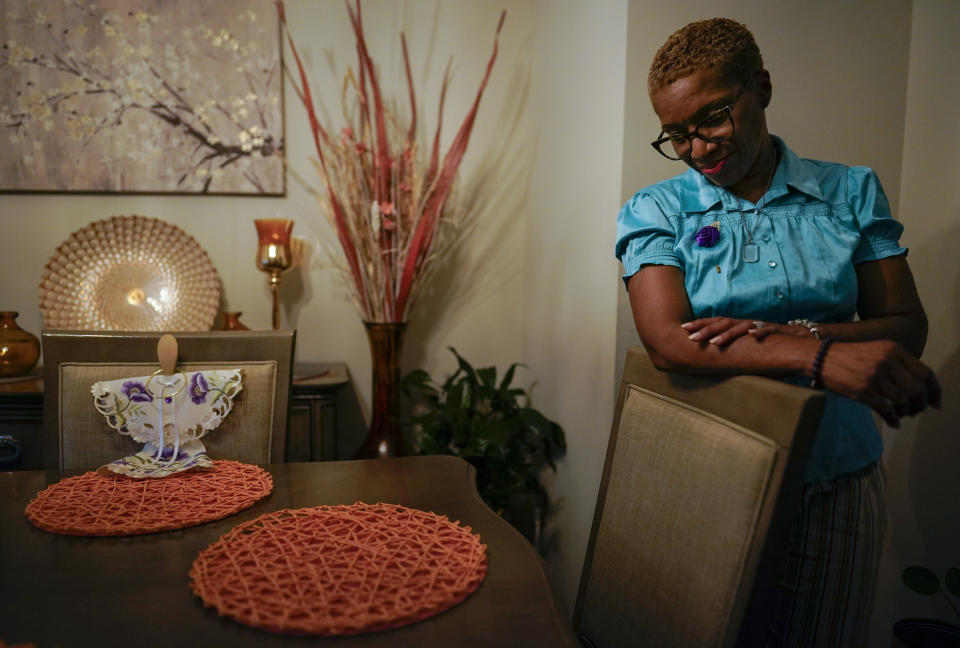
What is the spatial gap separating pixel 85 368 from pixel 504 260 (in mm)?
1579

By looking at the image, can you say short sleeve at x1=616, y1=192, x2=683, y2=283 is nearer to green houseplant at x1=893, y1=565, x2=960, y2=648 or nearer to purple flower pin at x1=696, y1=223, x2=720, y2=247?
purple flower pin at x1=696, y1=223, x2=720, y2=247

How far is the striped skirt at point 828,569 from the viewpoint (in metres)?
0.92

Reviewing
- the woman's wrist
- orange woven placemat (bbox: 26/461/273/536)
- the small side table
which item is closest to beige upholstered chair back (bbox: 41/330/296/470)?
orange woven placemat (bbox: 26/461/273/536)

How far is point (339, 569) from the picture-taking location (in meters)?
0.68

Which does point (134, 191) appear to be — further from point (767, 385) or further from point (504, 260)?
point (767, 385)

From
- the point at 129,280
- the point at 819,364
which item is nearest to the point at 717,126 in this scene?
the point at 819,364

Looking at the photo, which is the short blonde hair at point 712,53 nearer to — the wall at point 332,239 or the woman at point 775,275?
the woman at point 775,275

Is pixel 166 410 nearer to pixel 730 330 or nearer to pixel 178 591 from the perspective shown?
pixel 178 591

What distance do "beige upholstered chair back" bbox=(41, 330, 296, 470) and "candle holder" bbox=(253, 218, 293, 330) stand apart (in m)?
0.85

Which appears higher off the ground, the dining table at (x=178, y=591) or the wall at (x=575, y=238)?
the wall at (x=575, y=238)

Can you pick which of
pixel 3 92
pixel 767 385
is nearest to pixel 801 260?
pixel 767 385

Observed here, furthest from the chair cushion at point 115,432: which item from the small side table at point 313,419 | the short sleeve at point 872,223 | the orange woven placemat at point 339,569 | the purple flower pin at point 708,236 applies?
the short sleeve at point 872,223

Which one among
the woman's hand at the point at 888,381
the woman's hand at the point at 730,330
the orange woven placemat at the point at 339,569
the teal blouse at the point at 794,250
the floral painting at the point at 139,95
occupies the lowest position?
the orange woven placemat at the point at 339,569

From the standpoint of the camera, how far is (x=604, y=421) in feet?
5.19
